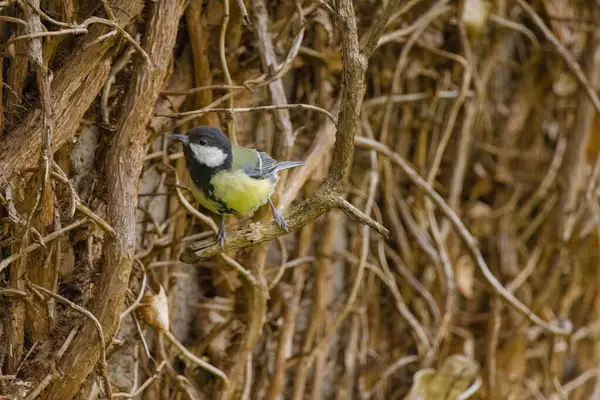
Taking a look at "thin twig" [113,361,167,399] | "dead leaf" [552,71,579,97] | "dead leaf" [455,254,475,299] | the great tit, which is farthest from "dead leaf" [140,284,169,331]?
"dead leaf" [552,71,579,97]

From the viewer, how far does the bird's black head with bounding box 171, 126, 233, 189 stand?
1.21 meters

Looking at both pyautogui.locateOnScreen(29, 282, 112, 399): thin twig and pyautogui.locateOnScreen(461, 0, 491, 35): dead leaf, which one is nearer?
pyautogui.locateOnScreen(29, 282, 112, 399): thin twig

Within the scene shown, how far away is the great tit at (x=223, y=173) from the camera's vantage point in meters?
1.22

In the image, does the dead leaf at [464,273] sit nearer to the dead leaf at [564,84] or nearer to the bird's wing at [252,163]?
the dead leaf at [564,84]

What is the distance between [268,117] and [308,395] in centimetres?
72

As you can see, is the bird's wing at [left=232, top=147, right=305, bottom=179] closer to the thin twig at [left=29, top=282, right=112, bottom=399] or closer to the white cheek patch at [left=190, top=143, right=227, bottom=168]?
the white cheek patch at [left=190, top=143, right=227, bottom=168]

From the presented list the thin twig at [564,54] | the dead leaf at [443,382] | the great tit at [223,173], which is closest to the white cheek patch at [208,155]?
the great tit at [223,173]

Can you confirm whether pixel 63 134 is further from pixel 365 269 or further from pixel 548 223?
pixel 548 223

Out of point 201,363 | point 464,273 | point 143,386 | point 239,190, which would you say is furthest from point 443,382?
point 239,190

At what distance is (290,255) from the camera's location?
190cm

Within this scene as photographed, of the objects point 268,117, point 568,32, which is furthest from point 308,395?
point 568,32

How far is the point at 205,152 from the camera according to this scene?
1.22m

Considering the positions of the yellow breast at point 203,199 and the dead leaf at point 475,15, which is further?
the dead leaf at point 475,15

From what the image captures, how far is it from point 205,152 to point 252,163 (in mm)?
105
